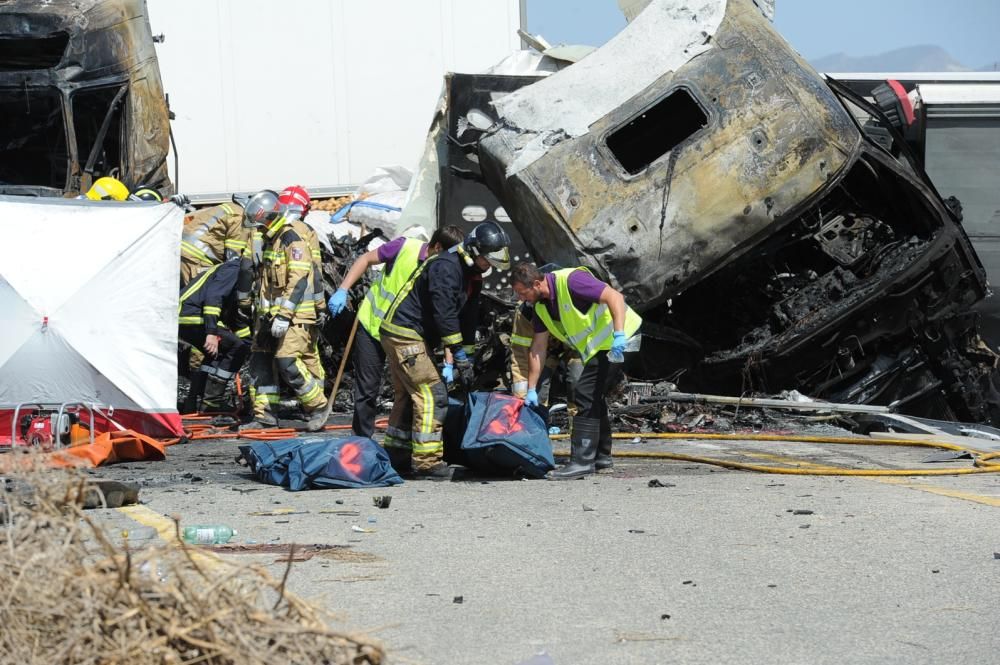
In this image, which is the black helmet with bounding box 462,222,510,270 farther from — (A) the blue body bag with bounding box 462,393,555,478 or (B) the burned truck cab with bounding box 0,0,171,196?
(B) the burned truck cab with bounding box 0,0,171,196

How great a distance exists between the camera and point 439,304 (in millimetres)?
7270

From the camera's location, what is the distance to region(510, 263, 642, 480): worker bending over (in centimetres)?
728

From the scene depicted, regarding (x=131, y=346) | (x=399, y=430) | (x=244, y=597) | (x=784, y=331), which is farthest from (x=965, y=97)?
(x=244, y=597)

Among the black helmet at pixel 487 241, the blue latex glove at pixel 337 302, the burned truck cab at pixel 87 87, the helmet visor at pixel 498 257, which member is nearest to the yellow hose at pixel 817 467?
the helmet visor at pixel 498 257

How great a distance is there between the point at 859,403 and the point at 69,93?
6.96m

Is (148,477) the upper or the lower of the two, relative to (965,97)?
lower

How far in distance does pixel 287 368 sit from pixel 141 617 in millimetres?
7277

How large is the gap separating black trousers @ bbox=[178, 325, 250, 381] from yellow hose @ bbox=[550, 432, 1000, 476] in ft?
9.94

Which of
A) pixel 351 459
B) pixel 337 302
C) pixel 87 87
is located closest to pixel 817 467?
pixel 351 459

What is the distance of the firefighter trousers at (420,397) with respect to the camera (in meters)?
7.29

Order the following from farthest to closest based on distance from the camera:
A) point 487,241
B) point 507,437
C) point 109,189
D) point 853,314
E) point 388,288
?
1. point 109,189
2. point 853,314
3. point 388,288
4. point 487,241
5. point 507,437

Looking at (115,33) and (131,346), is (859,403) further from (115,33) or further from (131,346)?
(115,33)

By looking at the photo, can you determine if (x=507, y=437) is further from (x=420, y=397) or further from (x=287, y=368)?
(x=287, y=368)

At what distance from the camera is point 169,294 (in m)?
8.74
